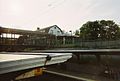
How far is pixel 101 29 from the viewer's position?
6047 centimetres

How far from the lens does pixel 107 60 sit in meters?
3.80

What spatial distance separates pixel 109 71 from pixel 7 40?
10655 mm

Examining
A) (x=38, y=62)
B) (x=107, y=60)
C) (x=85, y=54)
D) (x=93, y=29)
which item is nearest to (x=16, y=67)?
(x=38, y=62)

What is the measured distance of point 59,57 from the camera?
212 centimetres

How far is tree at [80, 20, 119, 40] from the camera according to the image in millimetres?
58844

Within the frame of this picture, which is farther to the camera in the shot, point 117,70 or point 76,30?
point 76,30

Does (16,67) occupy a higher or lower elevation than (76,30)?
lower

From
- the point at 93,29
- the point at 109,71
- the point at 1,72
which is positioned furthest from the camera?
the point at 93,29

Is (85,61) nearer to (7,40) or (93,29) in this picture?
(7,40)

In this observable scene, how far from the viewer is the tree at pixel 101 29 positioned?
58.8m

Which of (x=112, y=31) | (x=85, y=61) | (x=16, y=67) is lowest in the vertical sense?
(x=85, y=61)

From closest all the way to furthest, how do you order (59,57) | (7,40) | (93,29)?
(59,57) < (7,40) < (93,29)

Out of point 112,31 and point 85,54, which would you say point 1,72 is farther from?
point 112,31

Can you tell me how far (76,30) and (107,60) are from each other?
66.7 meters
